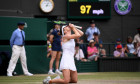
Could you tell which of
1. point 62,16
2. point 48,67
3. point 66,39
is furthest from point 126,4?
point 66,39

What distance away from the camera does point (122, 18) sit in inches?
958

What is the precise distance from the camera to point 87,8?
75.4ft

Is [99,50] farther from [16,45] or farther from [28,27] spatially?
[16,45]

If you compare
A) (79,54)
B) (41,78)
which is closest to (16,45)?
(41,78)

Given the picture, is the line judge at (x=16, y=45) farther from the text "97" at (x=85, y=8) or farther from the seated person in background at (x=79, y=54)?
the text "97" at (x=85, y=8)

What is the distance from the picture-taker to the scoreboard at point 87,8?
22844mm

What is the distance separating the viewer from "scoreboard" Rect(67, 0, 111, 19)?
22.8 metres

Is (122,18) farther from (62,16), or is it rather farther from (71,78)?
(71,78)

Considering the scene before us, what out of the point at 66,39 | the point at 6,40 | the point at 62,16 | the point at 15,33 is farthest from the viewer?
the point at 62,16

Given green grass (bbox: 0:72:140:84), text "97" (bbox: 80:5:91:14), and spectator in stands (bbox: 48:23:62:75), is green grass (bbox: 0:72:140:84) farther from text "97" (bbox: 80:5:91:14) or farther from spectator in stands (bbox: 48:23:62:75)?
text "97" (bbox: 80:5:91:14)

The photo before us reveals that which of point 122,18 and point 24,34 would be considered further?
point 122,18

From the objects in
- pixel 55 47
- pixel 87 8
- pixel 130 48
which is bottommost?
pixel 130 48

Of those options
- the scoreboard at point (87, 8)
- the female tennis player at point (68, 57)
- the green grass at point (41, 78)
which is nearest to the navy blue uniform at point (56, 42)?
the green grass at point (41, 78)

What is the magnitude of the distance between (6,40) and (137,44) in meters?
6.37
